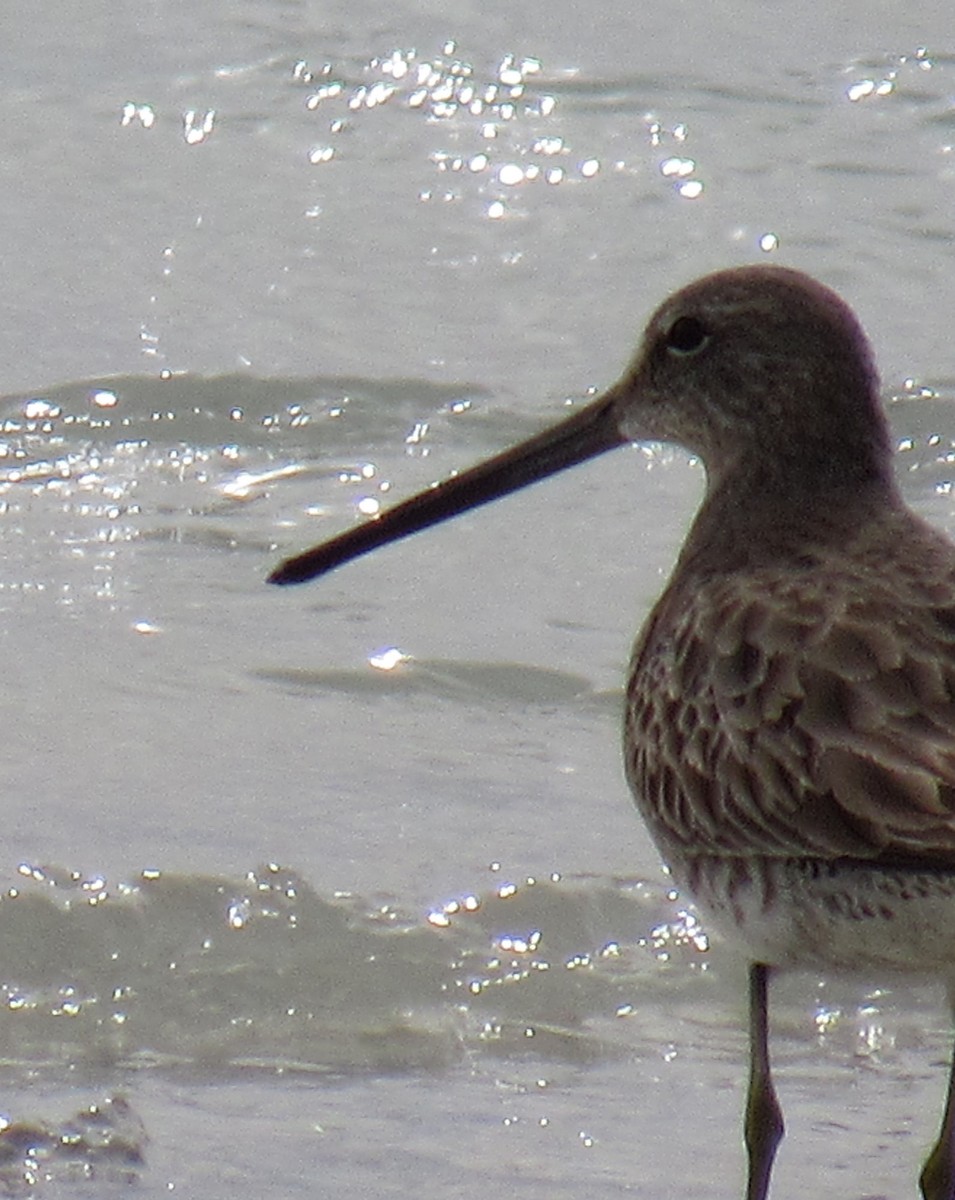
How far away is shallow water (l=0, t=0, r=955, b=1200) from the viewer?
4.89 meters

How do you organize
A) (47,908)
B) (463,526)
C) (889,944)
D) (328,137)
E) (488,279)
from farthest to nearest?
1. (328,137)
2. (488,279)
3. (463,526)
4. (47,908)
5. (889,944)

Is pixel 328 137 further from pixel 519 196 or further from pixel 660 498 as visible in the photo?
pixel 660 498

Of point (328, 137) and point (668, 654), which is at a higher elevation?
point (328, 137)

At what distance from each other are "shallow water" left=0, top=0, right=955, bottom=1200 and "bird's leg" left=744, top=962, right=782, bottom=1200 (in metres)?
0.20

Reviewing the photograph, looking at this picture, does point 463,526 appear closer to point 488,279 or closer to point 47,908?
point 488,279

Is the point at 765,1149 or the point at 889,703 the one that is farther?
the point at 765,1149

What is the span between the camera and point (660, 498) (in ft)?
24.0

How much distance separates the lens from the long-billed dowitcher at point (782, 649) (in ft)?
13.0

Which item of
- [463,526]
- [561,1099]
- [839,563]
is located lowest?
[561,1099]

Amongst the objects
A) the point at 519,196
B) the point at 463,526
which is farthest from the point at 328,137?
the point at 463,526

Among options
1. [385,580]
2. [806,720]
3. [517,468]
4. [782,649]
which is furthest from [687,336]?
[385,580]

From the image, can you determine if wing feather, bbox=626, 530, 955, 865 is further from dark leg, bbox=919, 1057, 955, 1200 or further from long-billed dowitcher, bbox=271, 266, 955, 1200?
dark leg, bbox=919, 1057, 955, 1200

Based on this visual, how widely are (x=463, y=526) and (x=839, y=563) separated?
281 cm

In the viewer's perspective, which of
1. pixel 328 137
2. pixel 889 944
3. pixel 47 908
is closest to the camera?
pixel 889 944
